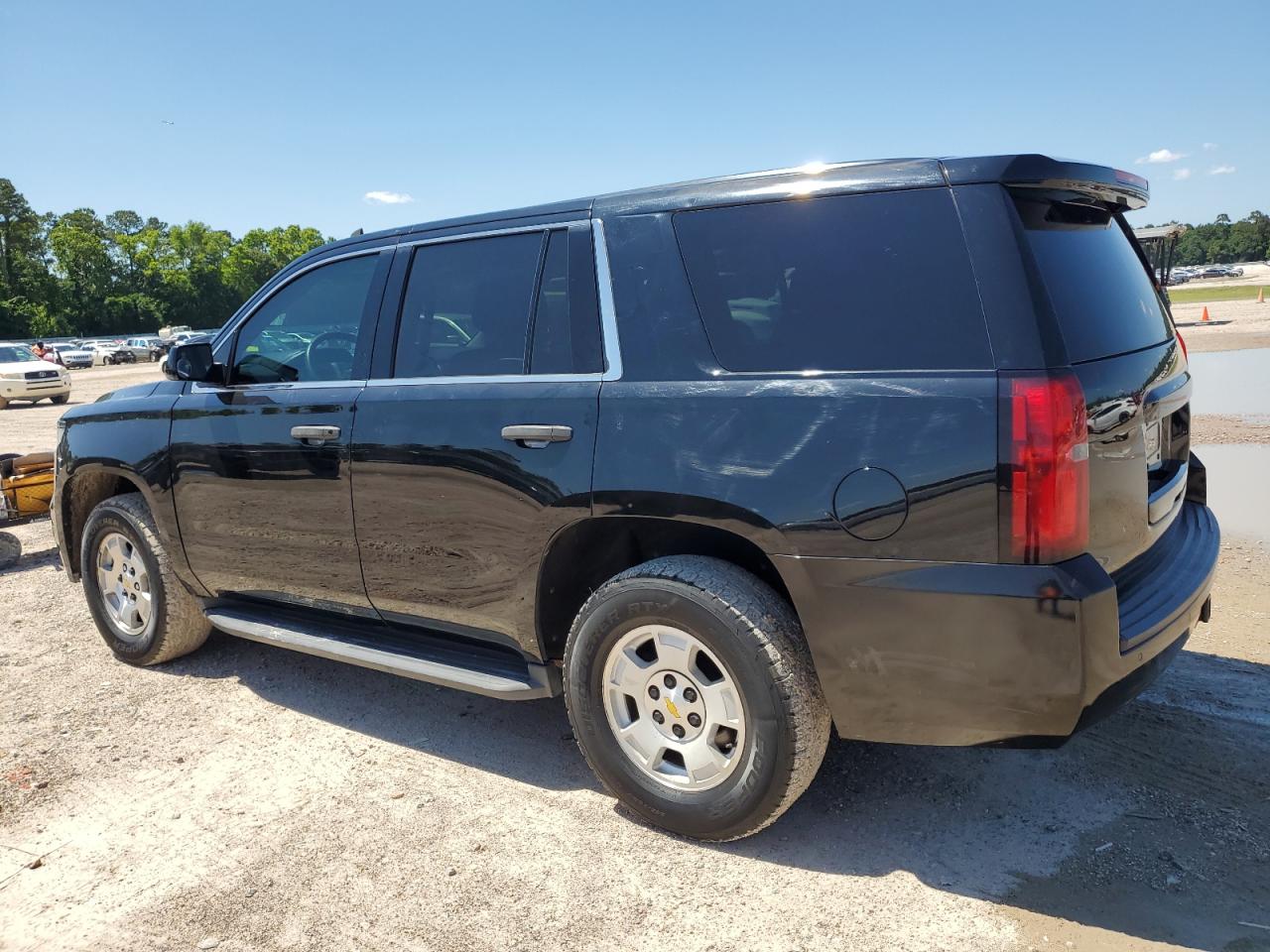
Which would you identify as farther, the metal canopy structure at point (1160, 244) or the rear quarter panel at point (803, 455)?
the metal canopy structure at point (1160, 244)

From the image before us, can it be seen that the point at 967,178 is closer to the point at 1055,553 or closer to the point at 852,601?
the point at 1055,553

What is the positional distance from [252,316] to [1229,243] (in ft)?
508

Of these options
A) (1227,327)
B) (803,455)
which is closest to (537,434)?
(803,455)

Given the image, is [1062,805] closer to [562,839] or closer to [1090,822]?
[1090,822]

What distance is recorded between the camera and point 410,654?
374 centimetres

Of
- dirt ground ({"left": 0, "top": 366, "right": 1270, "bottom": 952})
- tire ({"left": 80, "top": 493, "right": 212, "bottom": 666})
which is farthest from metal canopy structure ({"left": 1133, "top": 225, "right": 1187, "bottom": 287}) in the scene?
tire ({"left": 80, "top": 493, "right": 212, "bottom": 666})

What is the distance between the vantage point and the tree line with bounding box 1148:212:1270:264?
12875 centimetres

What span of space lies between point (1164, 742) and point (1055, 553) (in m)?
1.61

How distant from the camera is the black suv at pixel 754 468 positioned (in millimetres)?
2518

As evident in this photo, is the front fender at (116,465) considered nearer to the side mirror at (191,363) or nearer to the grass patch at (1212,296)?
the side mirror at (191,363)

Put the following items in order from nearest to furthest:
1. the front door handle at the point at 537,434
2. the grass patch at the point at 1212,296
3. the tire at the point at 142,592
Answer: the front door handle at the point at 537,434 < the tire at the point at 142,592 < the grass patch at the point at 1212,296

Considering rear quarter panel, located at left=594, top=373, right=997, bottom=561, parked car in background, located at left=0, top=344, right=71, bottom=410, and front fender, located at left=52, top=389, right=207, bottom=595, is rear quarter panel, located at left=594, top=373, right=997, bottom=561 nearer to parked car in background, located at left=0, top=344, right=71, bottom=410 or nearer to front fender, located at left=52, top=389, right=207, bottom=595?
front fender, located at left=52, top=389, right=207, bottom=595

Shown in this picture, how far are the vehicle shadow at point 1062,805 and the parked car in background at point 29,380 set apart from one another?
2395cm

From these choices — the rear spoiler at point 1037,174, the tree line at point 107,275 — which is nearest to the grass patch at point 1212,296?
the rear spoiler at point 1037,174
